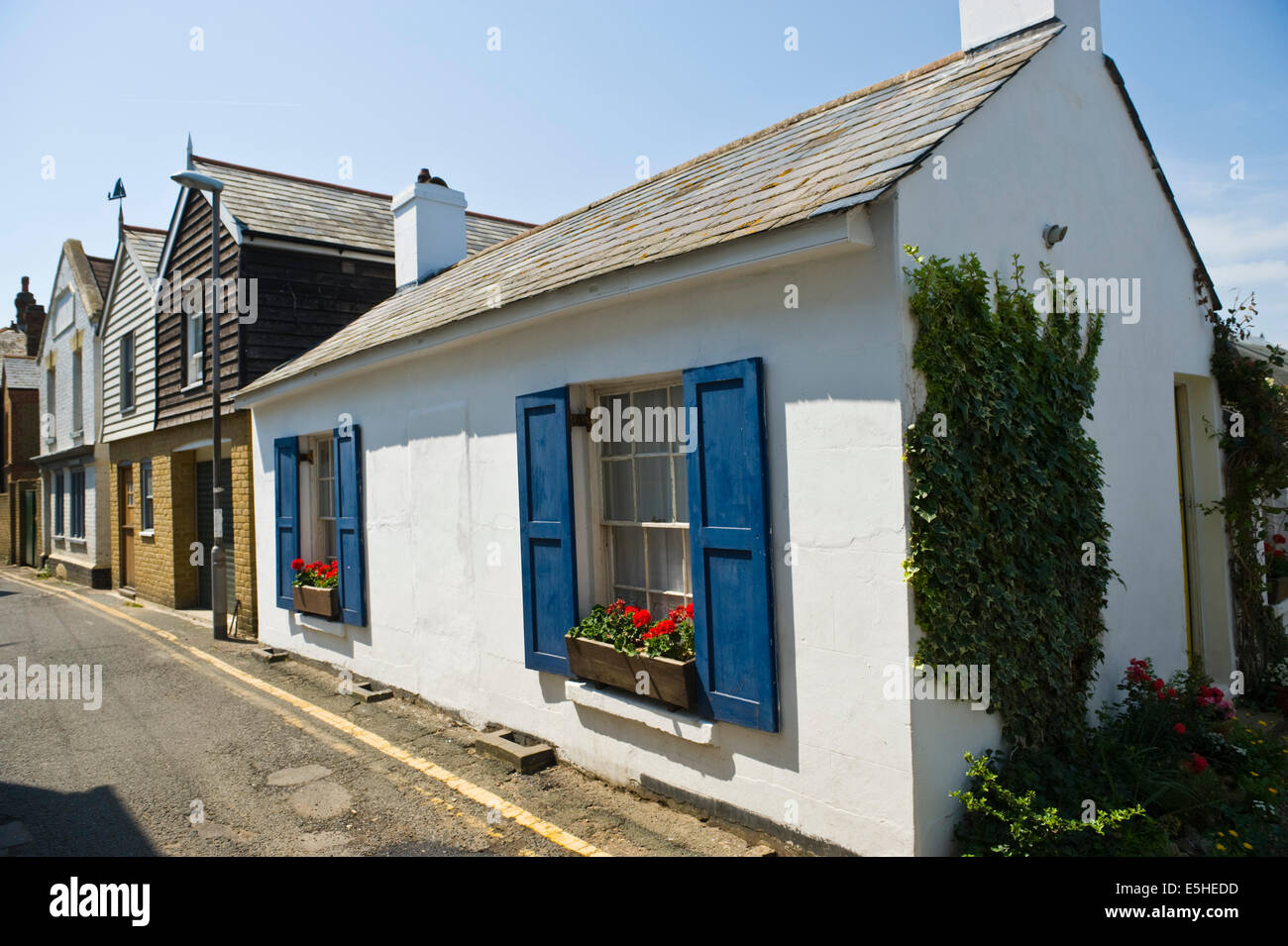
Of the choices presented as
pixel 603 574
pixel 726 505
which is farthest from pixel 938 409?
pixel 603 574

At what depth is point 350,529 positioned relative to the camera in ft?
28.7

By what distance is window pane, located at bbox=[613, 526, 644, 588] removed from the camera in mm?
5711

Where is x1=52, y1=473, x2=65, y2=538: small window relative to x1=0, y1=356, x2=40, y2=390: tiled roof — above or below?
below

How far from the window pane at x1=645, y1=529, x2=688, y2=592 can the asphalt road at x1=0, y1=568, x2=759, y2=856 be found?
142 centimetres

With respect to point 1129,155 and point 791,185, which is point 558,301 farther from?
point 1129,155

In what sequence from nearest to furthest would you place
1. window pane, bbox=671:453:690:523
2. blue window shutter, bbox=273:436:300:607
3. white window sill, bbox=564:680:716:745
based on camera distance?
white window sill, bbox=564:680:716:745 < window pane, bbox=671:453:690:523 < blue window shutter, bbox=273:436:300:607

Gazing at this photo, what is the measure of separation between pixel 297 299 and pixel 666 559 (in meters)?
8.99

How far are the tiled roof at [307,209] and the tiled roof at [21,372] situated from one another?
55.9ft

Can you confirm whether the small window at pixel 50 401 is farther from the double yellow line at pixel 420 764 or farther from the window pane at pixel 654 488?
the window pane at pixel 654 488

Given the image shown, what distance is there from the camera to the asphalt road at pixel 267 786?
4867 mm

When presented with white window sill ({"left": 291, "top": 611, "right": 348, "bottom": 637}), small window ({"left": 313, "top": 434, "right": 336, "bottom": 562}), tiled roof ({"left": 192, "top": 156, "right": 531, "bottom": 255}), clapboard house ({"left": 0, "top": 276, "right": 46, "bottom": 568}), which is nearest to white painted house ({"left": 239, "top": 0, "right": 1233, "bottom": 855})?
white window sill ({"left": 291, "top": 611, "right": 348, "bottom": 637})

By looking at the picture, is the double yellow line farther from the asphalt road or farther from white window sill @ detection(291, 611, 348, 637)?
white window sill @ detection(291, 611, 348, 637)

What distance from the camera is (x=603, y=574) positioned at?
5891mm

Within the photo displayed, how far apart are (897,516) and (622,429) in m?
2.30
